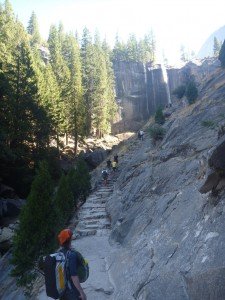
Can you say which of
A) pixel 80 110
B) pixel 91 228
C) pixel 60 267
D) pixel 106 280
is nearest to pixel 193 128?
pixel 91 228

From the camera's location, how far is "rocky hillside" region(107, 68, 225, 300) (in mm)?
6911

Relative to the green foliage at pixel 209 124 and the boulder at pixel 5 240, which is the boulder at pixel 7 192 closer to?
the boulder at pixel 5 240

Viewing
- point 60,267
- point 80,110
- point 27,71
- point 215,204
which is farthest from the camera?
point 80,110

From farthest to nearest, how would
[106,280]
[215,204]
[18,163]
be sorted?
[18,163], [106,280], [215,204]

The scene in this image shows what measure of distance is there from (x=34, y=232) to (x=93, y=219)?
6.90 m

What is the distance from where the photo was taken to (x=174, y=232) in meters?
9.61

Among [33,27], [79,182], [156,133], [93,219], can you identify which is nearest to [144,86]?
[33,27]

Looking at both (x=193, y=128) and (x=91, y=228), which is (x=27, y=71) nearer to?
(x=193, y=128)

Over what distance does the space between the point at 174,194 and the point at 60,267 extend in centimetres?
757

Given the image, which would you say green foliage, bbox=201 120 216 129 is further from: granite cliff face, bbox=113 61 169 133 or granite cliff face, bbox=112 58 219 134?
granite cliff face, bbox=112 58 219 134

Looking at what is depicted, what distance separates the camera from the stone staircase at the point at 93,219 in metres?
16.8

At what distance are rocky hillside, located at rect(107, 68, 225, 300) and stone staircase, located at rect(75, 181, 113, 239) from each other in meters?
0.89

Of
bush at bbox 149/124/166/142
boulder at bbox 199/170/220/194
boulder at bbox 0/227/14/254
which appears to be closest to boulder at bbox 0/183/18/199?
boulder at bbox 0/227/14/254

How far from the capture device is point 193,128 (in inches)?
870
